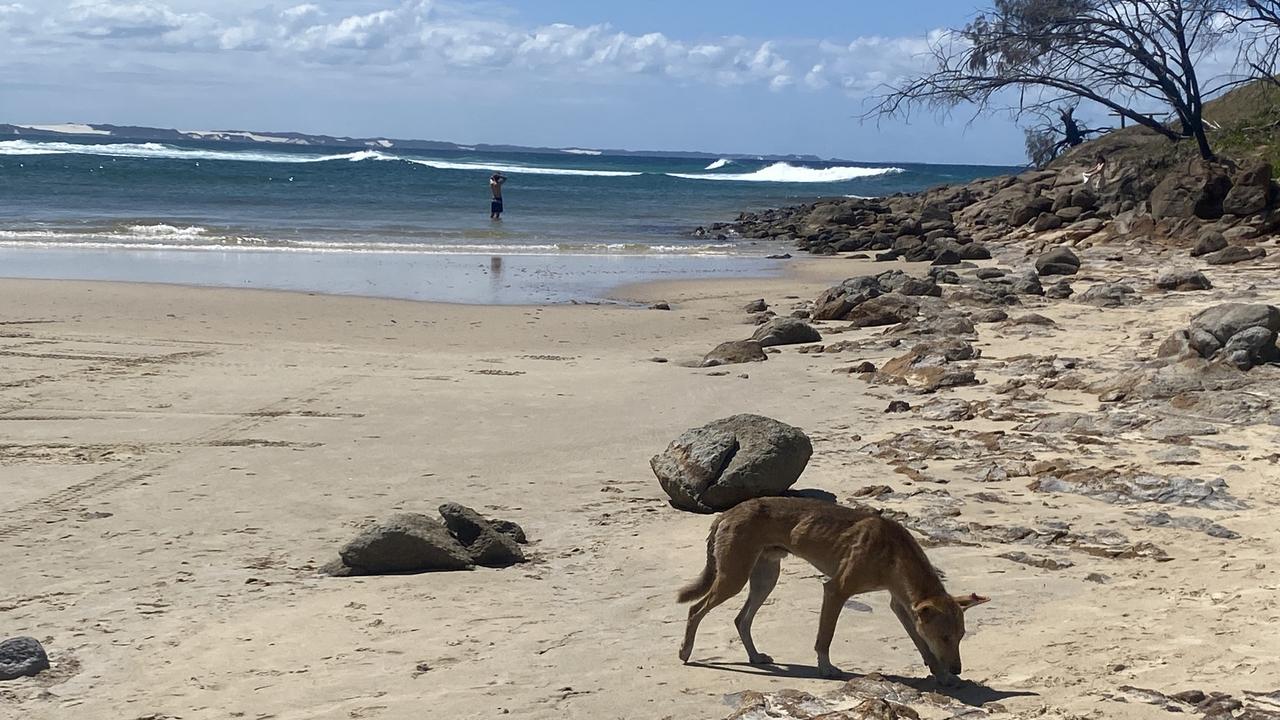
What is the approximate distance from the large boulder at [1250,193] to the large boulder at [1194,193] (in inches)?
12.1

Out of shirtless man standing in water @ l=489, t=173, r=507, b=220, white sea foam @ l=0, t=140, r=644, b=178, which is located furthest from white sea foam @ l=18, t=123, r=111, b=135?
shirtless man standing in water @ l=489, t=173, r=507, b=220

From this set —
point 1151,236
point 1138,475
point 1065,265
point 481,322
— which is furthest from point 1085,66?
point 1138,475

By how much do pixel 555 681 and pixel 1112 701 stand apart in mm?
2013

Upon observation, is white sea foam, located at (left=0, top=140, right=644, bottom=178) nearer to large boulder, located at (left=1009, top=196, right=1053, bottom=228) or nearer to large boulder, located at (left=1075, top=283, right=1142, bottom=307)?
large boulder, located at (left=1009, top=196, right=1053, bottom=228)

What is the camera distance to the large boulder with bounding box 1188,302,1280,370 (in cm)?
1027

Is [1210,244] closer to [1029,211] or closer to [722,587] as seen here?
[1029,211]

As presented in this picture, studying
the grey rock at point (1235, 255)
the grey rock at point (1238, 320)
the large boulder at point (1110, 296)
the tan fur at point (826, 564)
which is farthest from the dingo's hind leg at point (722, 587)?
the grey rock at point (1235, 255)

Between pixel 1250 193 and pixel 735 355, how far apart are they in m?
13.5

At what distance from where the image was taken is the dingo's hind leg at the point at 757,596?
201 inches

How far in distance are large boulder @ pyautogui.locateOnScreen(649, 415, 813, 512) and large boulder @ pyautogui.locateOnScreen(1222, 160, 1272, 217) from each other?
57.4 feet

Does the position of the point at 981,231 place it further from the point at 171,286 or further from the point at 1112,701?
the point at 1112,701

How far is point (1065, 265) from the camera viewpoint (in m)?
20.0

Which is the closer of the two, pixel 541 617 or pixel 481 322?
pixel 541 617

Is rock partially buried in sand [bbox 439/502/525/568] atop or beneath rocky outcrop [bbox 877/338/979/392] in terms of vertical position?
beneath
